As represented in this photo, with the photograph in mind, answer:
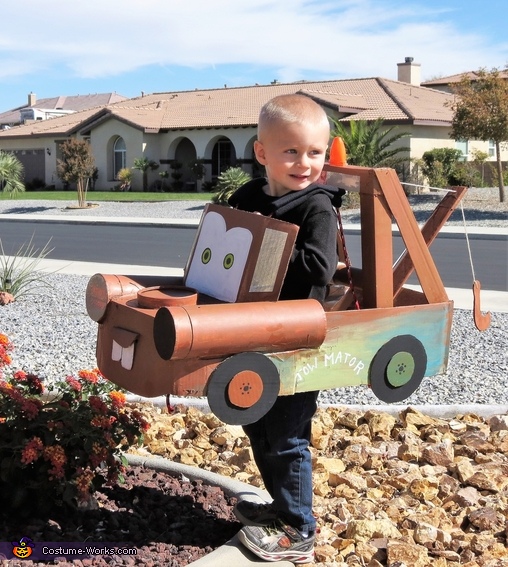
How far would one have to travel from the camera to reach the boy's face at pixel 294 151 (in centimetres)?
272

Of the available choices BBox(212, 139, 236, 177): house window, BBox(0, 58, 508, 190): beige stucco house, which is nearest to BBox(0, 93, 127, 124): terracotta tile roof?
BBox(0, 58, 508, 190): beige stucco house

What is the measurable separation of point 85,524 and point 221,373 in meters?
1.16

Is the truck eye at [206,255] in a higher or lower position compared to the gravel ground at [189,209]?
lower

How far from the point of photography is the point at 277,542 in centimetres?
305

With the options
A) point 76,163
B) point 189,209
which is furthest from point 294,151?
point 76,163

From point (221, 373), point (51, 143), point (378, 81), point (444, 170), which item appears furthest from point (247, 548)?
point (51, 143)

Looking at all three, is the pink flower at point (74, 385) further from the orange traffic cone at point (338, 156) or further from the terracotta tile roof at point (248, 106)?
the terracotta tile roof at point (248, 106)

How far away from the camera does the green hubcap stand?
2844 millimetres

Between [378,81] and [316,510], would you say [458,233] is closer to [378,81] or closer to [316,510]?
[316,510]

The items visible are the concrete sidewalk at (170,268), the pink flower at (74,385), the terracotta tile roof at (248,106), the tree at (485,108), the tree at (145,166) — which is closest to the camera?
the pink flower at (74,385)

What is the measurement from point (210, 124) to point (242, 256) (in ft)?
123

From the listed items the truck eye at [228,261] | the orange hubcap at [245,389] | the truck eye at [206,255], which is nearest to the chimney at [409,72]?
the truck eye at [206,255]

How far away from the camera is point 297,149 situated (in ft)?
9.02

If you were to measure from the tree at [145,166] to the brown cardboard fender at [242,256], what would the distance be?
1493 inches
